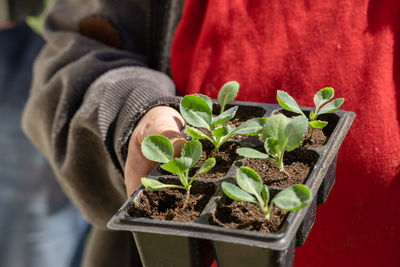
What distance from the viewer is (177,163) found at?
0.47 metres

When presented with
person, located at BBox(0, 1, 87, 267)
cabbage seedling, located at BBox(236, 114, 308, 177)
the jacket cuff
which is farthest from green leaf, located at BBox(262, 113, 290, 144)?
person, located at BBox(0, 1, 87, 267)

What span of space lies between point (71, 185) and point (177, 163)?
487 mm

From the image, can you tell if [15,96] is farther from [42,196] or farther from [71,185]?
[71,185]

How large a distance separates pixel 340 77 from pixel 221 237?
0.33 m

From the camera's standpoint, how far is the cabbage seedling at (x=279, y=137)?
1.57 feet

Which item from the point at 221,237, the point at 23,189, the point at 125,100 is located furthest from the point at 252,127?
the point at 23,189

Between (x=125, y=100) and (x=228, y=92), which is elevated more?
(x=228, y=92)

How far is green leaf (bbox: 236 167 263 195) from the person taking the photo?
450 mm

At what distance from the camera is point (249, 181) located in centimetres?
45

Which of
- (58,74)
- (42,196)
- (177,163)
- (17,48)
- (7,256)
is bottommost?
(7,256)

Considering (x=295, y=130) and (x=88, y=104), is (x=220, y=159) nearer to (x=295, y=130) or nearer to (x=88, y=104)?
(x=295, y=130)

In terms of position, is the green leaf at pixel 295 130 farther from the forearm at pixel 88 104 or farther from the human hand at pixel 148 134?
the forearm at pixel 88 104

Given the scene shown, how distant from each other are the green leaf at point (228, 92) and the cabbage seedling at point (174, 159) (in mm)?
114

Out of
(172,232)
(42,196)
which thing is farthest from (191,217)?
(42,196)
